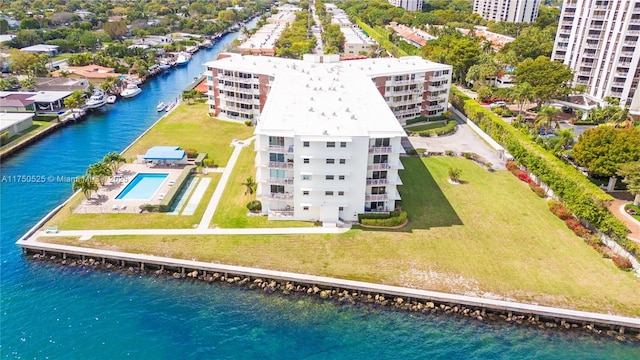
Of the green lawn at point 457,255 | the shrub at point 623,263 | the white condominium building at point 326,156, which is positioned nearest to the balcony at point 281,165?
the white condominium building at point 326,156

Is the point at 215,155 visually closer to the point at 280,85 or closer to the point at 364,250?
the point at 280,85

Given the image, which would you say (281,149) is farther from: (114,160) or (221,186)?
(114,160)

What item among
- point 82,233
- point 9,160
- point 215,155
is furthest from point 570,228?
point 9,160

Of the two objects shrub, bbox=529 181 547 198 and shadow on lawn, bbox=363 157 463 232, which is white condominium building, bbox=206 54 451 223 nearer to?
shadow on lawn, bbox=363 157 463 232

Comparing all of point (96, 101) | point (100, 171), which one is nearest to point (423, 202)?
point (100, 171)

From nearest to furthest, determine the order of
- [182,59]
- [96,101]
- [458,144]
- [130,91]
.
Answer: [458,144]
[96,101]
[130,91]
[182,59]

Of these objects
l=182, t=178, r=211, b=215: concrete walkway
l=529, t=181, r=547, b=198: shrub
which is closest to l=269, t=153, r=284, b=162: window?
l=182, t=178, r=211, b=215: concrete walkway
